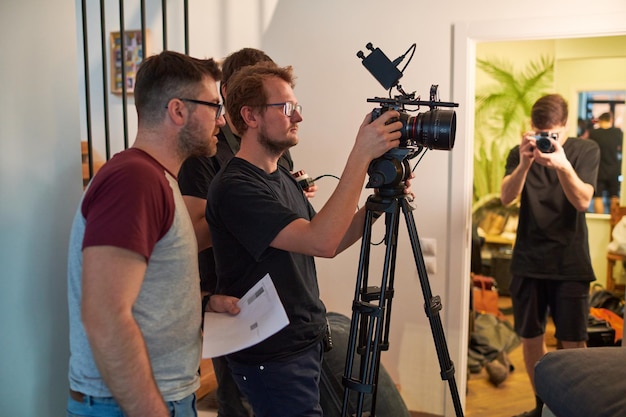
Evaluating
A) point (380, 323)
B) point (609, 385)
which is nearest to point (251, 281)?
point (380, 323)

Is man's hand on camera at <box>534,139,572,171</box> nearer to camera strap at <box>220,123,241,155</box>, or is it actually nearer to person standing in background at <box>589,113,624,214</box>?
camera strap at <box>220,123,241,155</box>

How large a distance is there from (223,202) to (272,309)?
30cm

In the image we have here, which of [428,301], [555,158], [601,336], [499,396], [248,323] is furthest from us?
[601,336]

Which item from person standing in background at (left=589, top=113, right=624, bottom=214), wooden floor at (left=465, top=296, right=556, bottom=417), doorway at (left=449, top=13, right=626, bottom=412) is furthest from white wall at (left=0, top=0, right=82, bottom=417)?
person standing in background at (left=589, top=113, right=624, bottom=214)

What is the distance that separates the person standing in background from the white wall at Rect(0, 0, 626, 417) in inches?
113

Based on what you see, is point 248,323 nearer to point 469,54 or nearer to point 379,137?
point 379,137

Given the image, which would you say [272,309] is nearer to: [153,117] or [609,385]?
[153,117]

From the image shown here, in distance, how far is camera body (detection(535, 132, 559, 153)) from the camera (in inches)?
104

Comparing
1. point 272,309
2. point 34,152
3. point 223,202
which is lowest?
point 272,309

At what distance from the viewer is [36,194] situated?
1.80 metres

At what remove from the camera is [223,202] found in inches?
58.3

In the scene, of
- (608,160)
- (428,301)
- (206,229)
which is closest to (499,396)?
(428,301)

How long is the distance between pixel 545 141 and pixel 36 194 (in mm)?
Result: 2059

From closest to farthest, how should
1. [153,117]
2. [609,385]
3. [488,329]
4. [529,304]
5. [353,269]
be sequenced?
1. [153,117]
2. [609,385]
3. [529,304]
4. [353,269]
5. [488,329]
